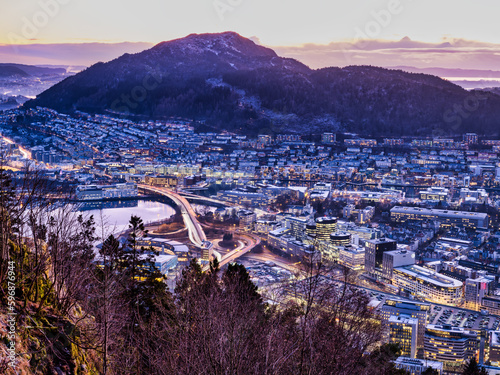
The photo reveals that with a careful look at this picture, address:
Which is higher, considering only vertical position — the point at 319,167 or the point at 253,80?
the point at 253,80

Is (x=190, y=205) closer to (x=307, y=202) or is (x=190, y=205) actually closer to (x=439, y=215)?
(x=307, y=202)

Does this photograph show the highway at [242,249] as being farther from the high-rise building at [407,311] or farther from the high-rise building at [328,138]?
the high-rise building at [328,138]

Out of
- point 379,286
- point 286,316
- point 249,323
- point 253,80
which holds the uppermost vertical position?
point 253,80

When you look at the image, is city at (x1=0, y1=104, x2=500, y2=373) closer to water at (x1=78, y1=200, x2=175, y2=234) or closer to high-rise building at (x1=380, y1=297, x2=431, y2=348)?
high-rise building at (x1=380, y1=297, x2=431, y2=348)

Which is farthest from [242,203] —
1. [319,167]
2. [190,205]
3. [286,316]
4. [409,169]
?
[286,316]

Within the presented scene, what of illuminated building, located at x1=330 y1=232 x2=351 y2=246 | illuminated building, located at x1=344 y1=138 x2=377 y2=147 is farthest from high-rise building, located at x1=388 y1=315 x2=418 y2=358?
illuminated building, located at x1=344 y1=138 x2=377 y2=147

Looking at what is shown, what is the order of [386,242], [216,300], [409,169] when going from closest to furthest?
[216,300] < [386,242] < [409,169]

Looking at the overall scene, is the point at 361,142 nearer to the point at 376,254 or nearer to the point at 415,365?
the point at 376,254
